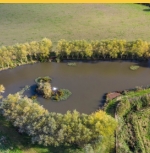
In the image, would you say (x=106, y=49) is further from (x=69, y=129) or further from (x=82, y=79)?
(x=69, y=129)

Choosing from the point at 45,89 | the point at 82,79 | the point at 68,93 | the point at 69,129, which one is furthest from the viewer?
the point at 82,79

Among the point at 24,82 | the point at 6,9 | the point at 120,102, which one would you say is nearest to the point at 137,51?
the point at 120,102

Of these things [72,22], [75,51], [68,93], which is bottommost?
[68,93]

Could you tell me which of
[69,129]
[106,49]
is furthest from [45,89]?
[106,49]

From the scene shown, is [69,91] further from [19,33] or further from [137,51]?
[19,33]

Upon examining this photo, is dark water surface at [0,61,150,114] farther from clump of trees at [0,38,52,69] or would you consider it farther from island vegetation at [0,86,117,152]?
island vegetation at [0,86,117,152]

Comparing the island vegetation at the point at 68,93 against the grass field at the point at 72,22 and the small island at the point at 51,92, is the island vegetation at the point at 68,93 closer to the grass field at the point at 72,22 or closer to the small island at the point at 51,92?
the grass field at the point at 72,22

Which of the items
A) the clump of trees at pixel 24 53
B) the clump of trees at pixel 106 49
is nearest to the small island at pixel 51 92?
the clump of trees at pixel 24 53
